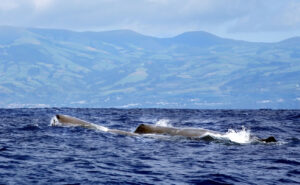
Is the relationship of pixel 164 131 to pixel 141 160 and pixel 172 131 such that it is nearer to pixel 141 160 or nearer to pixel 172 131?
pixel 172 131

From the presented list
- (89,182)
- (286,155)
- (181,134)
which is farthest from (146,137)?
(89,182)

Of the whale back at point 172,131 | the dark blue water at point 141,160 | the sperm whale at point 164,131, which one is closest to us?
the dark blue water at point 141,160

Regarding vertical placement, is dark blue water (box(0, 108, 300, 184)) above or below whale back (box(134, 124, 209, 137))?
below

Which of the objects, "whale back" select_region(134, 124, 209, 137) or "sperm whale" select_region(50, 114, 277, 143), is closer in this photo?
"sperm whale" select_region(50, 114, 277, 143)

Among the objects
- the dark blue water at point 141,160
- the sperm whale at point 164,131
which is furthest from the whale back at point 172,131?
the dark blue water at point 141,160

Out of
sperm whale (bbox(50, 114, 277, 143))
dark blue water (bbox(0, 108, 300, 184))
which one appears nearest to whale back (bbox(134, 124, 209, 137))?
sperm whale (bbox(50, 114, 277, 143))

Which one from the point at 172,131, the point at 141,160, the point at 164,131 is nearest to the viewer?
the point at 141,160

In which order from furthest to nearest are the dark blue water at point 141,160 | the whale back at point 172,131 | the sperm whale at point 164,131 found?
the whale back at point 172,131 → the sperm whale at point 164,131 → the dark blue water at point 141,160

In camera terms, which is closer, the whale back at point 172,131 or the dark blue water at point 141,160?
the dark blue water at point 141,160

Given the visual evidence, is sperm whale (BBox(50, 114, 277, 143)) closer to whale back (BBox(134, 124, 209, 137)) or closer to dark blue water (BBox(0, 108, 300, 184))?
whale back (BBox(134, 124, 209, 137))

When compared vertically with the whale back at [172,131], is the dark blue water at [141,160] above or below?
below

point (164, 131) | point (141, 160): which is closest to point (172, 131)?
point (164, 131)

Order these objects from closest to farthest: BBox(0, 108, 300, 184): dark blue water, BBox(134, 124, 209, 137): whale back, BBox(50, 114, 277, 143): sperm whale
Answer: BBox(0, 108, 300, 184): dark blue water, BBox(50, 114, 277, 143): sperm whale, BBox(134, 124, 209, 137): whale back

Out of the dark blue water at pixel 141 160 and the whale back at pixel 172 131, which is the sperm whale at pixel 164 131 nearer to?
the whale back at pixel 172 131
